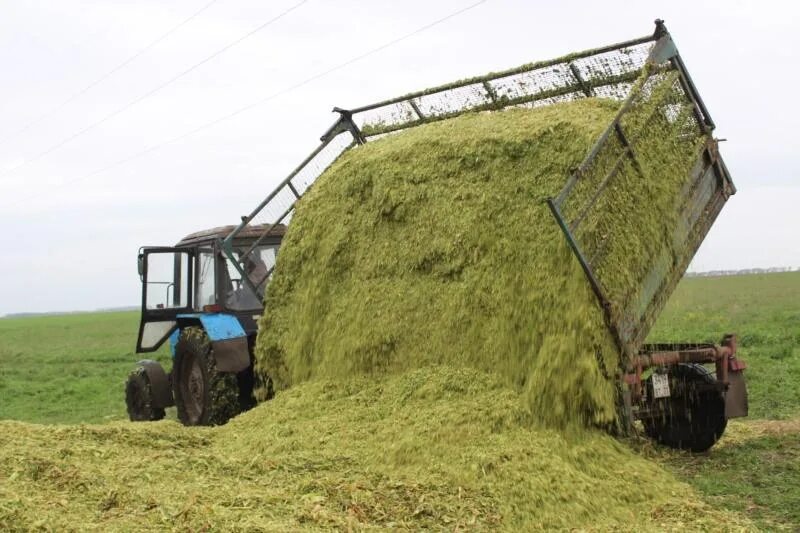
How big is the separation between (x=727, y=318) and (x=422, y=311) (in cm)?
1934

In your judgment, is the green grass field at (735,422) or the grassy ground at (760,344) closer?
the green grass field at (735,422)

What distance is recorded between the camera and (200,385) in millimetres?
8719

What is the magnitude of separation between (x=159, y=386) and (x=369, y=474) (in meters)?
5.11

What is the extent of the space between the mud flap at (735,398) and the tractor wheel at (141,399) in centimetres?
610

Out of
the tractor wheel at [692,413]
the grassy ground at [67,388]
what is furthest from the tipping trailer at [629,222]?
the grassy ground at [67,388]

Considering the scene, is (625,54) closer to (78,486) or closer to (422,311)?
(422,311)

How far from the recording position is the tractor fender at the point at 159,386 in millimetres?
9398

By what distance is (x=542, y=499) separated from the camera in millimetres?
4652

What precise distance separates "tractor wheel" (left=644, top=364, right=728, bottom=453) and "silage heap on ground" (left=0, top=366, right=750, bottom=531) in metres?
1.58

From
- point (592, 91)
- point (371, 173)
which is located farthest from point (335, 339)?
point (592, 91)

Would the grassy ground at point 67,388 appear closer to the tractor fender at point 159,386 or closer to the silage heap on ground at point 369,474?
the tractor fender at point 159,386

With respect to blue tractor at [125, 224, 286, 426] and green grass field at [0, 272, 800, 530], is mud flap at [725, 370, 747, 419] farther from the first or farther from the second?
blue tractor at [125, 224, 286, 426]

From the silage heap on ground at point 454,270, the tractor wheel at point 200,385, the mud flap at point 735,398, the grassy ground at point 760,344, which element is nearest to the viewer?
the silage heap on ground at point 454,270

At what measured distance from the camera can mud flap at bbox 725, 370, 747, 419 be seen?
670 centimetres
